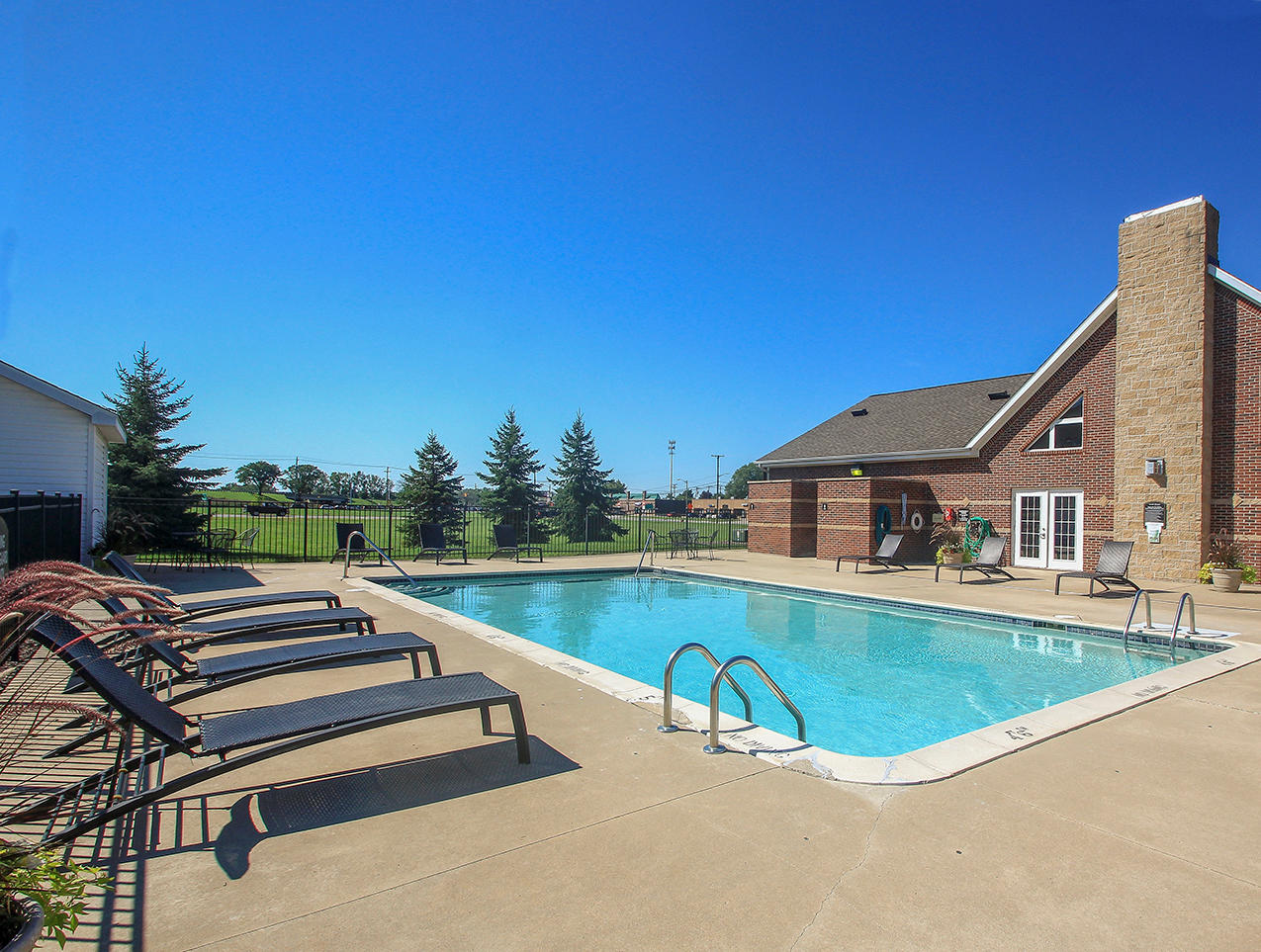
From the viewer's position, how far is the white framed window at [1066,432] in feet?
57.7

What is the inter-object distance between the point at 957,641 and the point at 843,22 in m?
10.4

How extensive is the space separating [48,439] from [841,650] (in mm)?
16105

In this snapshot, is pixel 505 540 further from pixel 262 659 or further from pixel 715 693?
pixel 715 693

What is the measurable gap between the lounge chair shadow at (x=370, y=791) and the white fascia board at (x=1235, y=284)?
18379 mm

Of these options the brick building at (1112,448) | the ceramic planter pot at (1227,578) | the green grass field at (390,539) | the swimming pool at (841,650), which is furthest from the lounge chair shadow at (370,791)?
the brick building at (1112,448)

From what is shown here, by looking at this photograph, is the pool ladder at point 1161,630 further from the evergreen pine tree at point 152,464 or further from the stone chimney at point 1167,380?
the evergreen pine tree at point 152,464

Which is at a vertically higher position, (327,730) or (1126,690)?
(327,730)

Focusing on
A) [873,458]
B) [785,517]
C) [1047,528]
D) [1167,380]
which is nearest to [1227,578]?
[1047,528]

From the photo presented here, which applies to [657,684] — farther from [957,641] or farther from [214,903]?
[214,903]

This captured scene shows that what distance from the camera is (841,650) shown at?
9617 millimetres

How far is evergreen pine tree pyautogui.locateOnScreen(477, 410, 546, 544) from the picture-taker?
3197 cm

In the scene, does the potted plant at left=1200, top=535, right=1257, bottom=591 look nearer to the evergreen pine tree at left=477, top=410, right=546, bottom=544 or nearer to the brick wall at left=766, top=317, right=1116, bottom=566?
the brick wall at left=766, top=317, right=1116, bottom=566

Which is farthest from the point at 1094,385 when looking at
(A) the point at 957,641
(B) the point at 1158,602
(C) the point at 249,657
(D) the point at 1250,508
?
(C) the point at 249,657

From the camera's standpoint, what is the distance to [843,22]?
11266mm
